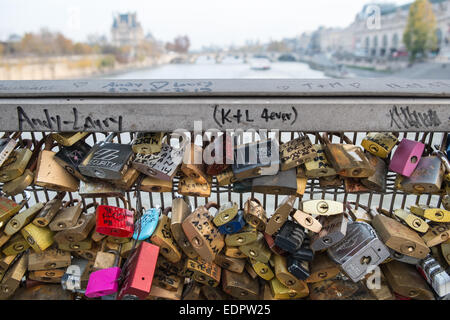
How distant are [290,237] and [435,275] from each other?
0.74 meters

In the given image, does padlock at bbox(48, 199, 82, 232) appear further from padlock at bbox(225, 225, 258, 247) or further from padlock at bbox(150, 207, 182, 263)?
padlock at bbox(225, 225, 258, 247)

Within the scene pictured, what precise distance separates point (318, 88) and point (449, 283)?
1.15m

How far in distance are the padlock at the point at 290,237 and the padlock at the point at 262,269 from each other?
19 cm

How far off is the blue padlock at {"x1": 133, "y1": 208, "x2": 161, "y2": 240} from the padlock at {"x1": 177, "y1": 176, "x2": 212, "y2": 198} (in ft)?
0.95

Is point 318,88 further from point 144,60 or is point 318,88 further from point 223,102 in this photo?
point 144,60

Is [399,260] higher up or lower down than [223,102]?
lower down

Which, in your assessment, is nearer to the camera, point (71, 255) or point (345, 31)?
point (71, 255)

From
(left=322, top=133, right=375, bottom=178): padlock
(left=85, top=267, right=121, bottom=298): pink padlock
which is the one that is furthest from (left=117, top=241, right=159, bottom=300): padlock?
(left=322, top=133, right=375, bottom=178): padlock

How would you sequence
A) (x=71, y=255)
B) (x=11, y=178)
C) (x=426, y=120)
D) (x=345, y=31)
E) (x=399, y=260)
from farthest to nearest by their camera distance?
(x=345, y=31) < (x=71, y=255) < (x=399, y=260) < (x=11, y=178) < (x=426, y=120)

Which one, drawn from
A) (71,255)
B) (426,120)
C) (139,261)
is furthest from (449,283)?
(71,255)

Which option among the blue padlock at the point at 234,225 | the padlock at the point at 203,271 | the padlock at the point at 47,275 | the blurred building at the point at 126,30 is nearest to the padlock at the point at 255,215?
the blue padlock at the point at 234,225

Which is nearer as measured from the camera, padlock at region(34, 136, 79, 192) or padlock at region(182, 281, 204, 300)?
padlock at region(34, 136, 79, 192)

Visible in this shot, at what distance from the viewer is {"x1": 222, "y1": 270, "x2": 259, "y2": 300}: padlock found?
66.2 inches
